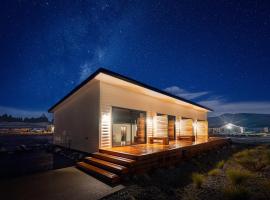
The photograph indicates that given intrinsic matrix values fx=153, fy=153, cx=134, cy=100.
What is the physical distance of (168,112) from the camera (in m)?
13.5

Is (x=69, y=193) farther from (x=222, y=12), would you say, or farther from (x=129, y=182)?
(x=222, y=12)

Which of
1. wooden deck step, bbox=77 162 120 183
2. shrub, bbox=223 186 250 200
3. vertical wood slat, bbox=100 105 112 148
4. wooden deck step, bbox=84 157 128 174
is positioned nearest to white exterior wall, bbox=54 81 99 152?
vertical wood slat, bbox=100 105 112 148

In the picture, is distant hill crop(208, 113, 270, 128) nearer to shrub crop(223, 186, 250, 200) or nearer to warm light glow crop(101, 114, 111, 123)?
warm light glow crop(101, 114, 111, 123)

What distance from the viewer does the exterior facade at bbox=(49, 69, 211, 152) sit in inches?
313

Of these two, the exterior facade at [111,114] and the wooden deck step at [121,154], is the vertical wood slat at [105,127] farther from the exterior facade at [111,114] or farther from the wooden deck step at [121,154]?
the wooden deck step at [121,154]

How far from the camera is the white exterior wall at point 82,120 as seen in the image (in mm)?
8117

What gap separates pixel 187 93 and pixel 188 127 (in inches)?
5615

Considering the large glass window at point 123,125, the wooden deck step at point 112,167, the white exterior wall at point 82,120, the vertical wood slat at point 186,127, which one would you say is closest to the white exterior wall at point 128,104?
the white exterior wall at point 82,120

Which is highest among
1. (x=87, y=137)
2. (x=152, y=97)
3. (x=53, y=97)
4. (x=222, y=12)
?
(x=53, y=97)

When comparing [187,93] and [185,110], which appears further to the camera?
[187,93]

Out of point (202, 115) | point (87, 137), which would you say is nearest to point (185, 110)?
point (202, 115)

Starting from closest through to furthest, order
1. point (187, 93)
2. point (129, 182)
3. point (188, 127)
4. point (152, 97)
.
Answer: point (129, 182), point (152, 97), point (188, 127), point (187, 93)

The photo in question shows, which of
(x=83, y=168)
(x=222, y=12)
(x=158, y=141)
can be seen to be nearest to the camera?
(x=83, y=168)

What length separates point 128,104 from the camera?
9562 millimetres
